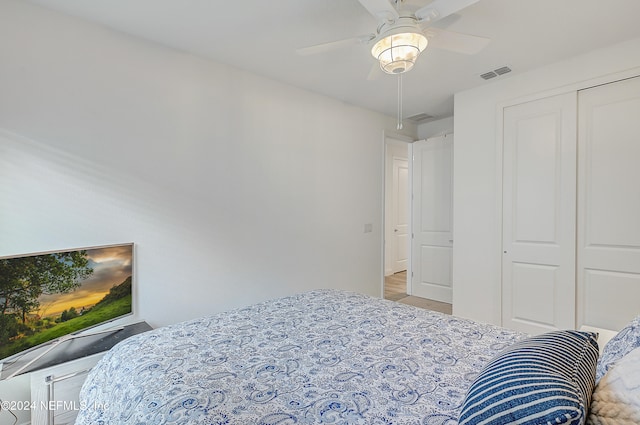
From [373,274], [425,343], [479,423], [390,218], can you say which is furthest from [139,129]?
[390,218]

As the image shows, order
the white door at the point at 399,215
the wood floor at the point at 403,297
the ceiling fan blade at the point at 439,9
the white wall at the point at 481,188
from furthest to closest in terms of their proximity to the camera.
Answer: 1. the white door at the point at 399,215
2. the wood floor at the point at 403,297
3. the white wall at the point at 481,188
4. the ceiling fan blade at the point at 439,9

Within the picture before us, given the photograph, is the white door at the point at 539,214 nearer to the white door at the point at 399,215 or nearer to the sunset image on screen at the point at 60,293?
the white door at the point at 399,215

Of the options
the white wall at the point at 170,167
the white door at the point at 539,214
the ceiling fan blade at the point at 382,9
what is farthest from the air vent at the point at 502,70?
the ceiling fan blade at the point at 382,9

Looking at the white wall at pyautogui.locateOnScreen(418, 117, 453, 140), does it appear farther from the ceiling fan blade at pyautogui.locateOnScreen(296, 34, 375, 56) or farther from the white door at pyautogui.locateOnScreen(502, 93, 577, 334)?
the ceiling fan blade at pyautogui.locateOnScreen(296, 34, 375, 56)

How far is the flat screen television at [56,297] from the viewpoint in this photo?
156cm

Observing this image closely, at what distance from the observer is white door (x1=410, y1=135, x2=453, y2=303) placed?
4027 millimetres

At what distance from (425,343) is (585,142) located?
2.38 meters

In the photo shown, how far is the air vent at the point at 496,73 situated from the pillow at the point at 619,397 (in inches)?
105

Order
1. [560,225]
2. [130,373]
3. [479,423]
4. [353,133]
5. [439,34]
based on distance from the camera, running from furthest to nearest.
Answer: [353,133] → [560,225] → [439,34] → [130,373] → [479,423]

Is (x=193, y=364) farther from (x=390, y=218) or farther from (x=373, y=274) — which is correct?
(x=390, y=218)

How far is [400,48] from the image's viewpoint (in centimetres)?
158

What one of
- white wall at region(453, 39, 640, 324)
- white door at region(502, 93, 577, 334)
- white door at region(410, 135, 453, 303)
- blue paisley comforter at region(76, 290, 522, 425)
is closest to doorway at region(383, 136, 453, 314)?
white door at region(410, 135, 453, 303)

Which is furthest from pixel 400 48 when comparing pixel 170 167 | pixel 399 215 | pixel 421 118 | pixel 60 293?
pixel 399 215

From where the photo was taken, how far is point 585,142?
2.48 m
